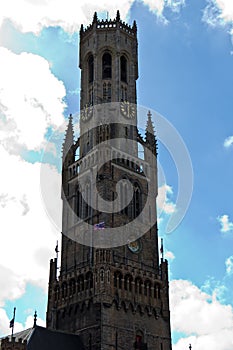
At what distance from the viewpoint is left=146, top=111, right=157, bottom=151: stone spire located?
94.1 metres

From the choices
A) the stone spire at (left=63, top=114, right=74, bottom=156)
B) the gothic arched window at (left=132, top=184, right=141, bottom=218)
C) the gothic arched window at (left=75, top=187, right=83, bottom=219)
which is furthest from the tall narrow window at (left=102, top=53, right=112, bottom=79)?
the gothic arched window at (left=75, top=187, right=83, bottom=219)

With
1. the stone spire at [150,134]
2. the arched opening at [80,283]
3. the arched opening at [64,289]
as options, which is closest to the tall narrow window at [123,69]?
the stone spire at [150,134]

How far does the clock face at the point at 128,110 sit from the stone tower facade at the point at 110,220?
0.16m

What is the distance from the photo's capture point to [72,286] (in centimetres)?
7850

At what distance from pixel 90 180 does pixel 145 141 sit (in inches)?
541

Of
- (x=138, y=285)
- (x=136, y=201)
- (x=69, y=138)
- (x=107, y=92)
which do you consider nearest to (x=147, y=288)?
(x=138, y=285)

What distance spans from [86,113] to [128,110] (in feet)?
21.7

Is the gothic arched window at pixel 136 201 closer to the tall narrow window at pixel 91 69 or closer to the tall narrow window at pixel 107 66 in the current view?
the tall narrow window at pixel 107 66

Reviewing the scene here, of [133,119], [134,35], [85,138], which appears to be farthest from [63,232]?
[134,35]

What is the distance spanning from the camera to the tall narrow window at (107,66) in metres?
96.8

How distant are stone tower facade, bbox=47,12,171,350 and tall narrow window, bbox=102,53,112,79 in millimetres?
167

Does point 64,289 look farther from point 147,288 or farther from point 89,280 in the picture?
point 147,288

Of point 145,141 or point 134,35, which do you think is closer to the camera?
point 145,141

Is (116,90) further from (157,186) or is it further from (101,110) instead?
(157,186)
